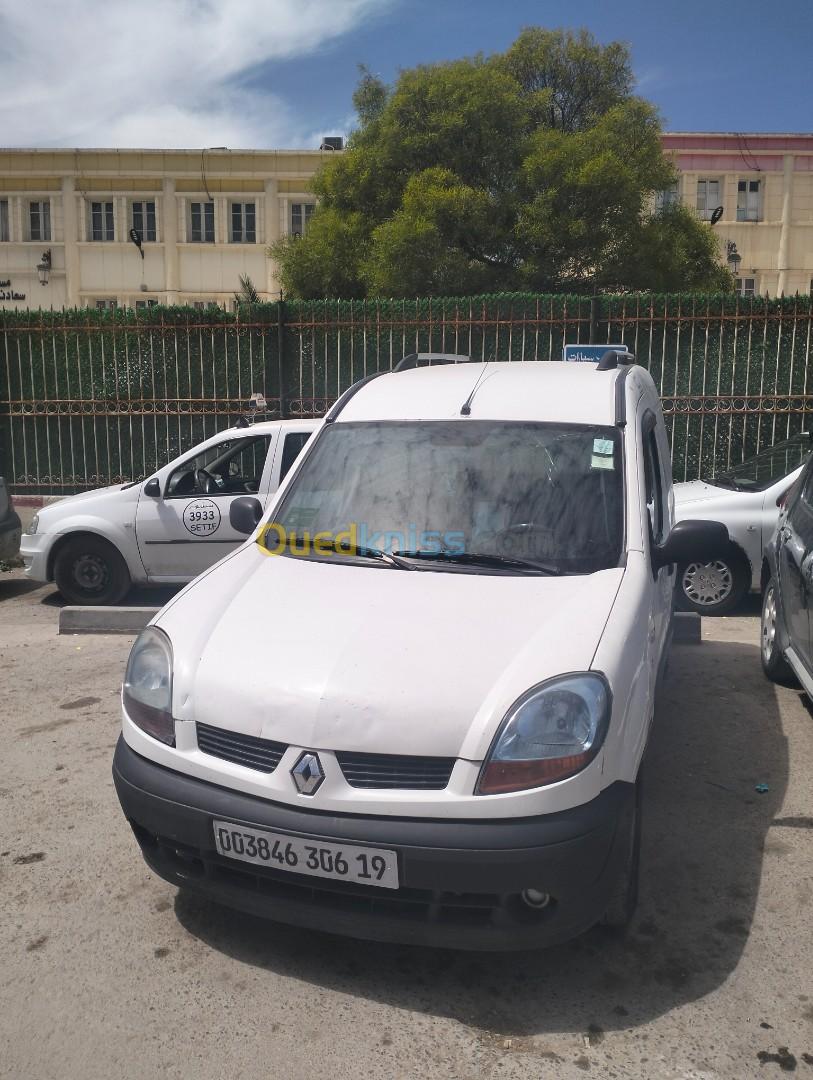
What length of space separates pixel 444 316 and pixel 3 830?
30.4ft

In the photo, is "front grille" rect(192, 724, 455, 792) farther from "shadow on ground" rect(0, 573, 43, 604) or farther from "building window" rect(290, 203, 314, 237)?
"building window" rect(290, 203, 314, 237)

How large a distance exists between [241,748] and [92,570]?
18.8ft

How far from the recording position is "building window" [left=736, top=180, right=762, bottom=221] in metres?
31.2

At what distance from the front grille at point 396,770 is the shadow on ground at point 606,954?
69 cm

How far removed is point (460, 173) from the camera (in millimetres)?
16516

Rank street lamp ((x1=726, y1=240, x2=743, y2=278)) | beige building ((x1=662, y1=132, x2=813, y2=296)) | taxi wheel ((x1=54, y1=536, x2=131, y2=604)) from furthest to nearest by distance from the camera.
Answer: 1. beige building ((x1=662, y1=132, x2=813, y2=296))
2. street lamp ((x1=726, y1=240, x2=743, y2=278))
3. taxi wheel ((x1=54, y1=536, x2=131, y2=604))

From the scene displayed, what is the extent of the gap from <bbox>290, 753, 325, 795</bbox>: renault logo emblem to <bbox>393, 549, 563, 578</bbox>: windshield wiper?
1.06m

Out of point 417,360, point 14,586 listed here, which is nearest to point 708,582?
point 417,360

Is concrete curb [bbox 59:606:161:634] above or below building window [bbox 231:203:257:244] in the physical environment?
below

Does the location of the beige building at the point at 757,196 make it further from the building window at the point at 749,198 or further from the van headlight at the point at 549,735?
the van headlight at the point at 549,735

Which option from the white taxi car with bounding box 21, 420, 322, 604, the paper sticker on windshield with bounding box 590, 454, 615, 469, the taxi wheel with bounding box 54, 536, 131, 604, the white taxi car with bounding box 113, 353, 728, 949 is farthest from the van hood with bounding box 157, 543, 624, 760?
the taxi wheel with bounding box 54, 536, 131, 604

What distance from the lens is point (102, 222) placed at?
3028cm

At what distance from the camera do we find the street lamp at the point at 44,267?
93.9ft

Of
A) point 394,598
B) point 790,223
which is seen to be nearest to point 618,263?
point 394,598
